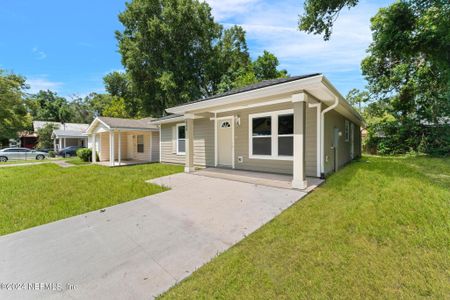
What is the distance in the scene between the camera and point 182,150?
11078 mm

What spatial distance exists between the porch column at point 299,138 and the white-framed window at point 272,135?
155 cm

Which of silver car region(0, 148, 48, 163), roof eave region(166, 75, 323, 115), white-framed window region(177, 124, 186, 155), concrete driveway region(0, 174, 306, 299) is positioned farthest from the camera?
silver car region(0, 148, 48, 163)

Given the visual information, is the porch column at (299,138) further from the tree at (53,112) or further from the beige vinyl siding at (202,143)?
the tree at (53,112)

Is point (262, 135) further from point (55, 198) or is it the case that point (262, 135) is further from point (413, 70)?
point (413, 70)

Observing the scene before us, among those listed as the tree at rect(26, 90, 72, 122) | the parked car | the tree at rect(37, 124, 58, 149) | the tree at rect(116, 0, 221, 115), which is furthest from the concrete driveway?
the tree at rect(26, 90, 72, 122)

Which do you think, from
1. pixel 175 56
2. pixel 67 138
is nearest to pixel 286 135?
pixel 175 56

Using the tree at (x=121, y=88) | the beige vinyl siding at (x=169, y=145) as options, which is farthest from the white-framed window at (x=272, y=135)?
the tree at (x=121, y=88)

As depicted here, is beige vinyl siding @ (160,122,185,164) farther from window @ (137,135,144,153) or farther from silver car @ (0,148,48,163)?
silver car @ (0,148,48,163)

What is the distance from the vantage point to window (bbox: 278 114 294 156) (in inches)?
262

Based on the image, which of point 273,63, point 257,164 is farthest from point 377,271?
point 273,63

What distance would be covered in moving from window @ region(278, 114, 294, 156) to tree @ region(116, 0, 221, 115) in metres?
14.2

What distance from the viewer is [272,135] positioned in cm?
709

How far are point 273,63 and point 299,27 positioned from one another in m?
9.59

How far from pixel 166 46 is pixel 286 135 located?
59.3 feet
